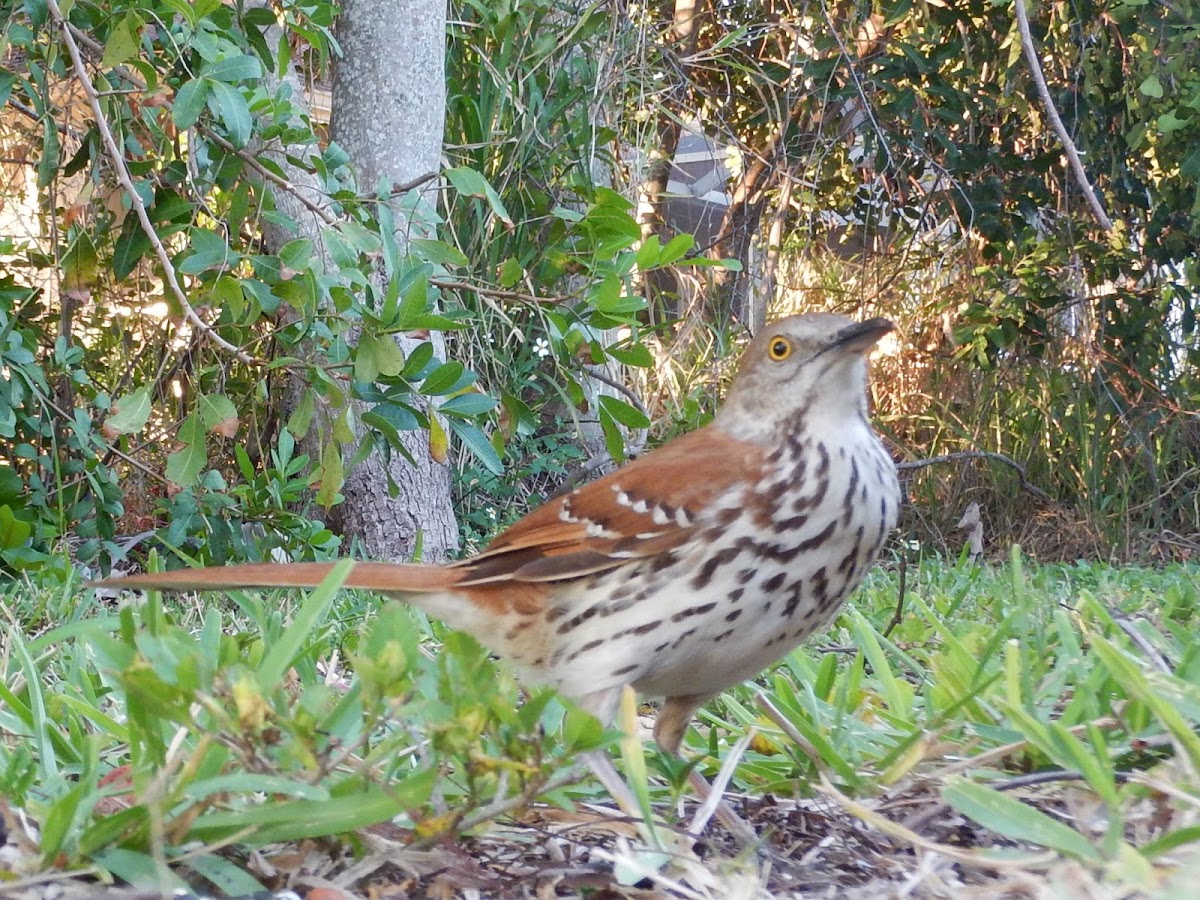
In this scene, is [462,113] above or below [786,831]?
above

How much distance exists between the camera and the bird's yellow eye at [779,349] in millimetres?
2244

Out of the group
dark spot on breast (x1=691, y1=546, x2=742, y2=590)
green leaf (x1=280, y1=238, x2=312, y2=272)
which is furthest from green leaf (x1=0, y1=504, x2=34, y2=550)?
dark spot on breast (x1=691, y1=546, x2=742, y2=590)

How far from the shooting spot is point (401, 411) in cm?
340

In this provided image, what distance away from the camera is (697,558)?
1.92 meters

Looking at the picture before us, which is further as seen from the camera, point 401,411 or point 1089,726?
point 401,411

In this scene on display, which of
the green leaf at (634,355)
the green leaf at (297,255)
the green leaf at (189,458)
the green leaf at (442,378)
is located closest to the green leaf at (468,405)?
the green leaf at (442,378)

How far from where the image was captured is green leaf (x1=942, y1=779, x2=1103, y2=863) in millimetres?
1331

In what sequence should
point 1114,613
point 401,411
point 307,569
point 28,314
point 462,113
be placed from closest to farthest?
1. point 307,569
2. point 1114,613
3. point 401,411
4. point 28,314
5. point 462,113

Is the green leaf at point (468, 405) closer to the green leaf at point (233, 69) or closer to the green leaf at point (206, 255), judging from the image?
the green leaf at point (206, 255)

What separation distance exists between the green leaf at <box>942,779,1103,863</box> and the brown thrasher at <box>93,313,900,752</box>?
1.61 ft

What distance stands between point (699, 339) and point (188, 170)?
420 cm

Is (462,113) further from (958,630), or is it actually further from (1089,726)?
(1089,726)

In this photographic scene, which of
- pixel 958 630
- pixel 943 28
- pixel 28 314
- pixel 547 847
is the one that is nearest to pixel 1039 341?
pixel 943 28

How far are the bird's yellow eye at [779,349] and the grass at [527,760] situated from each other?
0.51m
